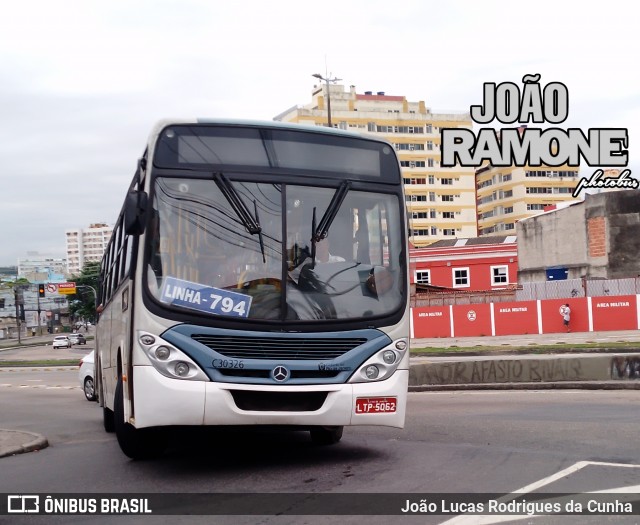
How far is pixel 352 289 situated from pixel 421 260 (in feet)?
209

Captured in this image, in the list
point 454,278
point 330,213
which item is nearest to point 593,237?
point 454,278

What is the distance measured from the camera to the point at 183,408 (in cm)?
807

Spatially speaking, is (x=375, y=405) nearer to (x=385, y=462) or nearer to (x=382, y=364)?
(x=382, y=364)

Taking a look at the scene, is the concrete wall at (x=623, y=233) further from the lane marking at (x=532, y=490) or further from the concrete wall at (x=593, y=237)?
the lane marking at (x=532, y=490)

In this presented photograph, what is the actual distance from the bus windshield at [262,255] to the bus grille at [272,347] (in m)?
0.20

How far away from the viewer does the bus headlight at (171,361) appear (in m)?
8.06

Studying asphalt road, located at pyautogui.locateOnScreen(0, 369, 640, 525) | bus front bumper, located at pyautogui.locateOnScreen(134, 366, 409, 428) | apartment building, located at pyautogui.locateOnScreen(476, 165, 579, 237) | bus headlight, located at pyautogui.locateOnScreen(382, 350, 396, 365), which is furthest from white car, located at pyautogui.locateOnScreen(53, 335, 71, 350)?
bus headlight, located at pyautogui.locateOnScreen(382, 350, 396, 365)

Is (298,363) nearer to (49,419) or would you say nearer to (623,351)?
(49,419)

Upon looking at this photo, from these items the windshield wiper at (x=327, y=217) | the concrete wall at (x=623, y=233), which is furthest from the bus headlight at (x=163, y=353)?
the concrete wall at (x=623, y=233)

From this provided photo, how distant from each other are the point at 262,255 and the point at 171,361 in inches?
52.4

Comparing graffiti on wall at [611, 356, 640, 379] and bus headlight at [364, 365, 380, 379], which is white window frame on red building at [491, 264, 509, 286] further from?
bus headlight at [364, 365, 380, 379]

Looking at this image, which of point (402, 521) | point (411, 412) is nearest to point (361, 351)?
point (402, 521)

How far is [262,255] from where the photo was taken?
8.50m

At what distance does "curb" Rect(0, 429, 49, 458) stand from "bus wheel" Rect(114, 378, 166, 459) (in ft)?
7.63
